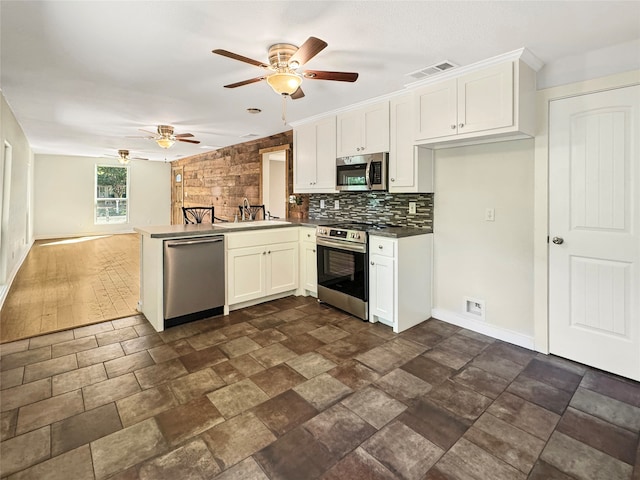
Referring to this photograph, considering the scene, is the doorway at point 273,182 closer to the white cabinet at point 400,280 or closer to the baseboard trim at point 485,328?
the white cabinet at point 400,280

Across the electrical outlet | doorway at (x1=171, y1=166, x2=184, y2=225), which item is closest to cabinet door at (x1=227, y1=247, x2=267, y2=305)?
the electrical outlet

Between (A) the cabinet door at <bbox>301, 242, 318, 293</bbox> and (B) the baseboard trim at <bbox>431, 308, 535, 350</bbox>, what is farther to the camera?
(A) the cabinet door at <bbox>301, 242, 318, 293</bbox>

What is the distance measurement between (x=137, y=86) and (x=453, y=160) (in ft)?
10.5

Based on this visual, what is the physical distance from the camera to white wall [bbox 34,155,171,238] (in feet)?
30.9

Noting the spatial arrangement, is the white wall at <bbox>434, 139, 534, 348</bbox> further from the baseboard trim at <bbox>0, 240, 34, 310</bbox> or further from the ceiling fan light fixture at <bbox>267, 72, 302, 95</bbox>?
the baseboard trim at <bbox>0, 240, 34, 310</bbox>

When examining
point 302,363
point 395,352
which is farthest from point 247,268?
point 395,352

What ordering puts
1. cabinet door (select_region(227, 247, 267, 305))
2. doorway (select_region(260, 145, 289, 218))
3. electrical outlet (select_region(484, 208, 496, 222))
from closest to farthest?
electrical outlet (select_region(484, 208, 496, 222)) < cabinet door (select_region(227, 247, 267, 305)) < doorway (select_region(260, 145, 289, 218))

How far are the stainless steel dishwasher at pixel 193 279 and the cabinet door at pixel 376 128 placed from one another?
1891 mm

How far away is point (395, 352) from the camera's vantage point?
2.84 metres

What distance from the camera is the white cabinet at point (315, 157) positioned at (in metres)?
4.29

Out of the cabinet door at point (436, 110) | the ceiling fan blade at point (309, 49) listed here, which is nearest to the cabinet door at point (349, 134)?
the cabinet door at point (436, 110)

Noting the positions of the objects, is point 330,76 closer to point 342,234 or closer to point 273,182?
point 342,234

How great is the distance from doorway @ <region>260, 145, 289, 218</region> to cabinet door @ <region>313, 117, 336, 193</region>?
172 centimetres

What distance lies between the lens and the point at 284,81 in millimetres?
2492
